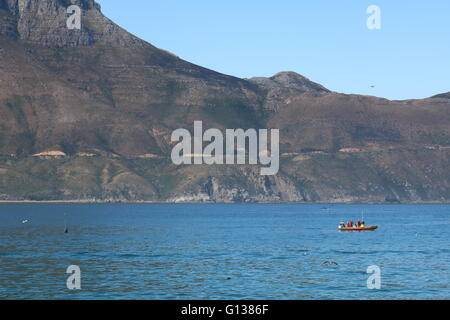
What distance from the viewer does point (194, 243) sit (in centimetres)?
15312

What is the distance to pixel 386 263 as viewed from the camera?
110m
